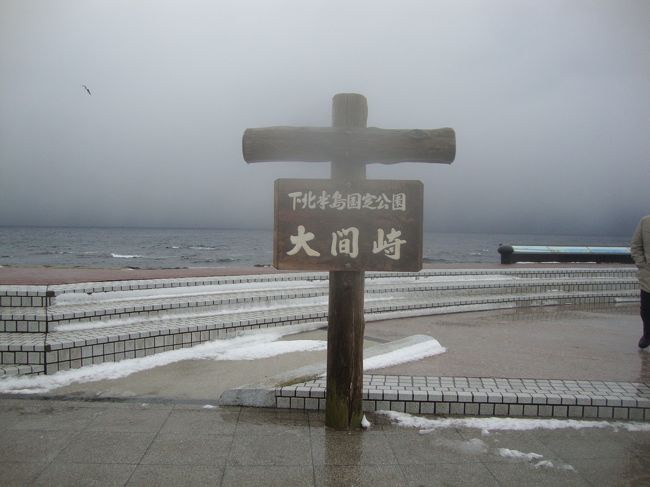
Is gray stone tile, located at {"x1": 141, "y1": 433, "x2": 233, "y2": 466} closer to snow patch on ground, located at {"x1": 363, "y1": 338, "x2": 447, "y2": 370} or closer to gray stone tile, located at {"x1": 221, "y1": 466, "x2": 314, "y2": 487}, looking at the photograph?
gray stone tile, located at {"x1": 221, "y1": 466, "x2": 314, "y2": 487}

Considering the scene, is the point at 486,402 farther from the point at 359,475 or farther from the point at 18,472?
the point at 18,472

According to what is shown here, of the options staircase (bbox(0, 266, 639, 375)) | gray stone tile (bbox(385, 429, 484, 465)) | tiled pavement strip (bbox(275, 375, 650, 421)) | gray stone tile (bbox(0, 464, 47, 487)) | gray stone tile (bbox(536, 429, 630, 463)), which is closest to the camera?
gray stone tile (bbox(0, 464, 47, 487))

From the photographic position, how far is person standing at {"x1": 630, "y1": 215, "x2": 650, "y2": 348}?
19.9 feet

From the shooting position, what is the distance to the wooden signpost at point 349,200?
11.8 feet

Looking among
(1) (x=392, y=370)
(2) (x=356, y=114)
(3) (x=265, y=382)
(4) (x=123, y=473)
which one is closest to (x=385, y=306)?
(1) (x=392, y=370)

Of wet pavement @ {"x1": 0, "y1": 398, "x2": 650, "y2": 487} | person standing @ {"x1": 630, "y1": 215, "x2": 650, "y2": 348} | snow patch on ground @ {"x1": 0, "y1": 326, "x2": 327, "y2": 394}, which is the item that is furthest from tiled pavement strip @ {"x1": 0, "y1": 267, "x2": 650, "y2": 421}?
person standing @ {"x1": 630, "y1": 215, "x2": 650, "y2": 348}

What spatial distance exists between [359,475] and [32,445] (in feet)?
7.19

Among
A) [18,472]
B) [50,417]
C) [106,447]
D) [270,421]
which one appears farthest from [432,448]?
[50,417]

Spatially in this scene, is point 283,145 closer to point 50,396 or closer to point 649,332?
point 50,396

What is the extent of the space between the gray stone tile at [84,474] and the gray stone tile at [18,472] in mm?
47

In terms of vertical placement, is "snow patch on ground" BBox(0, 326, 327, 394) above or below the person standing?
below

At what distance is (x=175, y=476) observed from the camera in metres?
2.97

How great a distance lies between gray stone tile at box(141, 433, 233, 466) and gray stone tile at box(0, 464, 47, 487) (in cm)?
61

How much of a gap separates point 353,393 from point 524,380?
1776 mm
